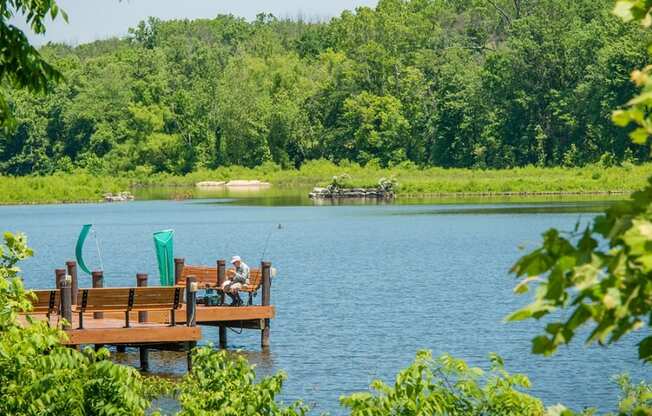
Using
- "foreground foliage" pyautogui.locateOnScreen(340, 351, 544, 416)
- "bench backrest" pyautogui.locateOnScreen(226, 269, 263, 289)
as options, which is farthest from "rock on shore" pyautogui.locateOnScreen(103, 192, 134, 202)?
"foreground foliage" pyautogui.locateOnScreen(340, 351, 544, 416)

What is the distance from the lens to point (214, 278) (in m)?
24.5

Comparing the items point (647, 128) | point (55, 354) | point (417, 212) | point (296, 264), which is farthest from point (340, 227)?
point (647, 128)

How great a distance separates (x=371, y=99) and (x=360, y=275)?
7306 cm

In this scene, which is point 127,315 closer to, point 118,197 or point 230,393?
point 230,393

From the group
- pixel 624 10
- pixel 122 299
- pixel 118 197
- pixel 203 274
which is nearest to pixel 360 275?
pixel 203 274

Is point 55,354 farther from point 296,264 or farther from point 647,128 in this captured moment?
point 296,264

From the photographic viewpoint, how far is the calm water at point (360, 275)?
2217cm

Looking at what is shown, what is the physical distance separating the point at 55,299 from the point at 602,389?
8085mm

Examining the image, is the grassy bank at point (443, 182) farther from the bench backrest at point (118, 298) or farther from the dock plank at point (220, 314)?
the bench backrest at point (118, 298)

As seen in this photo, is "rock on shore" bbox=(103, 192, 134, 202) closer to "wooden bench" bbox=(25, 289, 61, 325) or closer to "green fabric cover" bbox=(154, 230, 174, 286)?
"green fabric cover" bbox=(154, 230, 174, 286)

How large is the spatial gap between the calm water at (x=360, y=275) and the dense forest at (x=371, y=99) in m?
25.8

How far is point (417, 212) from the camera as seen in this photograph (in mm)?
69938

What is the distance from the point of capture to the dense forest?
326ft

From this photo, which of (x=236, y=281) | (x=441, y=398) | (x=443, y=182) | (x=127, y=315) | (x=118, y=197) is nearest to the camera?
(x=441, y=398)
